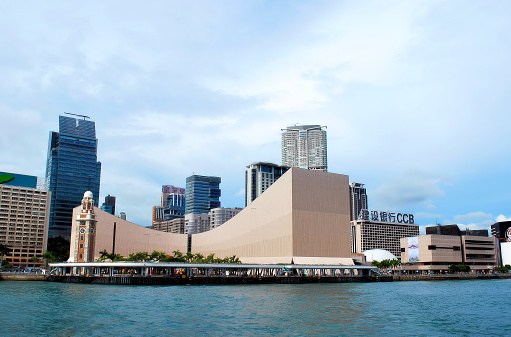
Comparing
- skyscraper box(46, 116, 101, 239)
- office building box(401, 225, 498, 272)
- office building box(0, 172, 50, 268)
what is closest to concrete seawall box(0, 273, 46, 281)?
office building box(0, 172, 50, 268)

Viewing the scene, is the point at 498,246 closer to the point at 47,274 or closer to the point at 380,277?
the point at 380,277

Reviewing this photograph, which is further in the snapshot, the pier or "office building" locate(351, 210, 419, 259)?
"office building" locate(351, 210, 419, 259)

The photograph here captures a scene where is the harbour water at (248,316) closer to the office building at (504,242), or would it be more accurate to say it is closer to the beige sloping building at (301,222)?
the beige sloping building at (301,222)

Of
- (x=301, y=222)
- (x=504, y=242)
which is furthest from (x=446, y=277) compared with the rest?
(x=504, y=242)

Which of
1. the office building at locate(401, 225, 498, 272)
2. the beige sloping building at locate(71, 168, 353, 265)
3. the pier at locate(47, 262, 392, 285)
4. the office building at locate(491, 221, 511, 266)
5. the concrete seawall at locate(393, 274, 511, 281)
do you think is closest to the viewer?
the pier at locate(47, 262, 392, 285)

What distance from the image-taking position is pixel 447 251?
135 metres

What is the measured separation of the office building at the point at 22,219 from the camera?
140m

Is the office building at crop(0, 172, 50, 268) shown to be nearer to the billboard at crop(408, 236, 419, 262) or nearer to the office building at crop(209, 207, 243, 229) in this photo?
the office building at crop(209, 207, 243, 229)

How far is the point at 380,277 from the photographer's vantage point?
297 ft

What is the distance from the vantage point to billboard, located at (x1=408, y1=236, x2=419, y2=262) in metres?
137

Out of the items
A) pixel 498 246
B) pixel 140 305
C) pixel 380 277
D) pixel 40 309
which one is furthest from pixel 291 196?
pixel 498 246

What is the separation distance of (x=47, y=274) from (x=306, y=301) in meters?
60.8

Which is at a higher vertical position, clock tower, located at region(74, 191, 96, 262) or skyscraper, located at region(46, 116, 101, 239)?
skyscraper, located at region(46, 116, 101, 239)

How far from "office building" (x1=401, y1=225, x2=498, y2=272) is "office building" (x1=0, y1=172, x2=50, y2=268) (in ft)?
337
